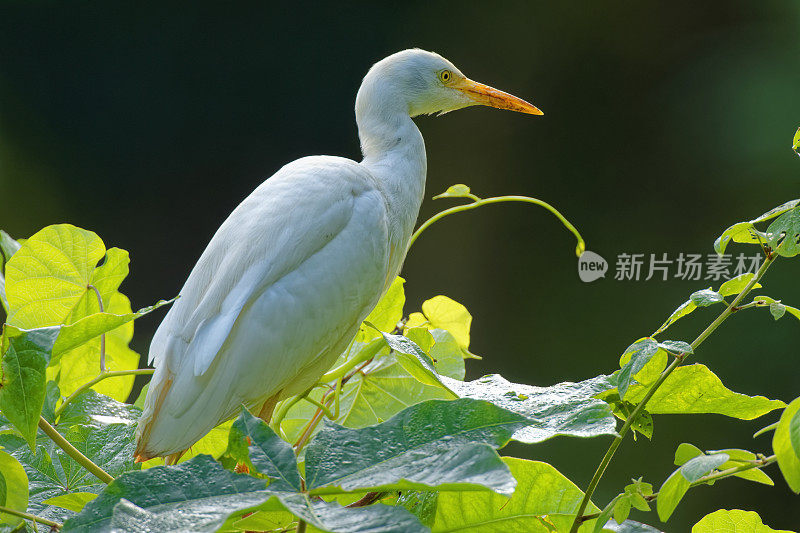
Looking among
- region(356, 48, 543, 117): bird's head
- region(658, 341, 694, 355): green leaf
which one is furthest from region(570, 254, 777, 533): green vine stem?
region(356, 48, 543, 117): bird's head

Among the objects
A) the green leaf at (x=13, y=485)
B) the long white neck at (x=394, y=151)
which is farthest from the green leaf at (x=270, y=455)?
the long white neck at (x=394, y=151)

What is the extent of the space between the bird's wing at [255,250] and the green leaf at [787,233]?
16.8 inches

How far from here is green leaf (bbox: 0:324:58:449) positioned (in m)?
0.28

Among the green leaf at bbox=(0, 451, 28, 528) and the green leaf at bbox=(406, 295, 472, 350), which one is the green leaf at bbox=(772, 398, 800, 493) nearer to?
the green leaf at bbox=(0, 451, 28, 528)

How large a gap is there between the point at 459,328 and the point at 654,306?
77.8 inches

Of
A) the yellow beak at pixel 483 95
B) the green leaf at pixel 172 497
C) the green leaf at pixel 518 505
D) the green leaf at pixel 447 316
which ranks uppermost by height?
the yellow beak at pixel 483 95

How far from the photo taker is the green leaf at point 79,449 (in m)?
0.40

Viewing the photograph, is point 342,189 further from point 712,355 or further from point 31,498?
point 712,355

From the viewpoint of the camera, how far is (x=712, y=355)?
234 cm

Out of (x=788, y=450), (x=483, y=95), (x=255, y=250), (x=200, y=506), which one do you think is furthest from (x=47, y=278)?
(x=483, y=95)

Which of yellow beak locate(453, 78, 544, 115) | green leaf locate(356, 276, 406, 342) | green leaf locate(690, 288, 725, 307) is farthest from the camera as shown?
yellow beak locate(453, 78, 544, 115)

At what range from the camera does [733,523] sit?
1.18 feet

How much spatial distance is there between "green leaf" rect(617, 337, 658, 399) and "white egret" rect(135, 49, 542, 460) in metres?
0.38

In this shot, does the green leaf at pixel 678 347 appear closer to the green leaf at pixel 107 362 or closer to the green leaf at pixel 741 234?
the green leaf at pixel 741 234
